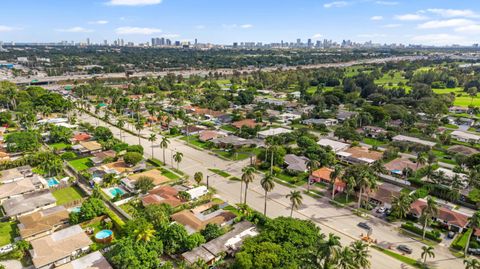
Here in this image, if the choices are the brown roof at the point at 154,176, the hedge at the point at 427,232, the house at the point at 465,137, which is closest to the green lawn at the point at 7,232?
the brown roof at the point at 154,176

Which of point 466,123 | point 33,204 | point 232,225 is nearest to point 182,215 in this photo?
point 232,225

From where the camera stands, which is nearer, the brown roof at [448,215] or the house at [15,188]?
the brown roof at [448,215]

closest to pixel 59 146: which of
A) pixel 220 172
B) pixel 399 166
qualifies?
pixel 220 172

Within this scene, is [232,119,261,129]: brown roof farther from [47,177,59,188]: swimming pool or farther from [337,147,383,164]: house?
[47,177,59,188]: swimming pool

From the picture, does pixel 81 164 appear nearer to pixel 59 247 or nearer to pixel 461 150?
pixel 59 247

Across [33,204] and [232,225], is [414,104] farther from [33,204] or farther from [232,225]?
[33,204]

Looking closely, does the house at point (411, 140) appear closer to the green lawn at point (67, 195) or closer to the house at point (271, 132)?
the house at point (271, 132)

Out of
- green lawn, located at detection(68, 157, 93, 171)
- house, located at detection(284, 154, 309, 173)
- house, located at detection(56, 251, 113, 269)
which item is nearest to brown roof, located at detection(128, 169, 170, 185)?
green lawn, located at detection(68, 157, 93, 171)
